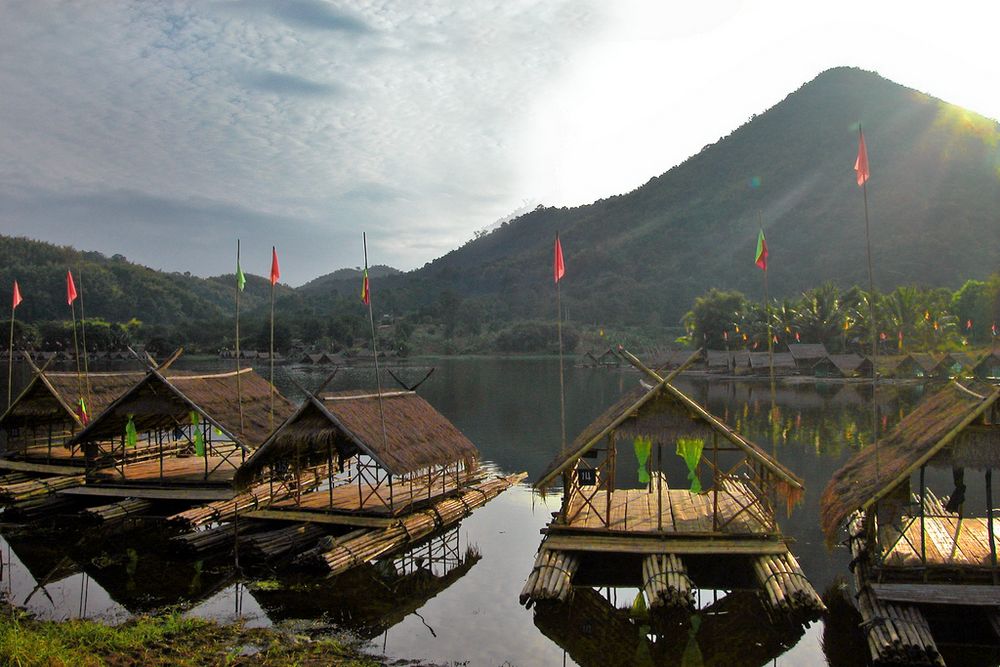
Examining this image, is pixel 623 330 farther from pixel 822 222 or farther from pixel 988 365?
pixel 988 365

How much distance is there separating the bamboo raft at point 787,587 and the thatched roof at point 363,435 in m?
8.56

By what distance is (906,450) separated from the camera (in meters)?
→ 14.3

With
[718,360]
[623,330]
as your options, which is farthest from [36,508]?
[623,330]

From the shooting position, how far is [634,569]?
56.0 feet

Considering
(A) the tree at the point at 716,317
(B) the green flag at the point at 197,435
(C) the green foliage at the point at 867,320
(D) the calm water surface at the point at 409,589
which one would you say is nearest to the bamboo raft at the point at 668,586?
(D) the calm water surface at the point at 409,589

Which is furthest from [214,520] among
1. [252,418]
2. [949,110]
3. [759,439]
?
[949,110]

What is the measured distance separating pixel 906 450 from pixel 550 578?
24.1ft

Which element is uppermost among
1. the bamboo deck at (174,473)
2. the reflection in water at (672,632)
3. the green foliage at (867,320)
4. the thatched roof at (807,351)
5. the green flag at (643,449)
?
the green foliage at (867,320)

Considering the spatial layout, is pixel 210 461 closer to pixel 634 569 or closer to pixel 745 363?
pixel 634 569

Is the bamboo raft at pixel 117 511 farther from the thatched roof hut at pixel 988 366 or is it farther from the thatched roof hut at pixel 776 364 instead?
the thatched roof hut at pixel 776 364

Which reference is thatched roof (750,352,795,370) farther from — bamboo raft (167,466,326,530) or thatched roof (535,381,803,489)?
thatched roof (535,381,803,489)

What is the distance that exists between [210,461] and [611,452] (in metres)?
15.7

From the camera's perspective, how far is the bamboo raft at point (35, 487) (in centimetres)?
2262

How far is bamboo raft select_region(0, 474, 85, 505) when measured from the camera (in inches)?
891
